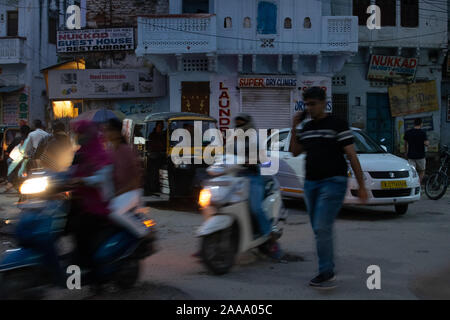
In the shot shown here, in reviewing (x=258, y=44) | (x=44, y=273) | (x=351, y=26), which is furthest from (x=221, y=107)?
(x=44, y=273)

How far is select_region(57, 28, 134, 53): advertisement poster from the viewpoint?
21.1 metres

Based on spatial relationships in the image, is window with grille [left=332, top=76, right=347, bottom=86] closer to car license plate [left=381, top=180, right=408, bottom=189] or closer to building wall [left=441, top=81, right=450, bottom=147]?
building wall [left=441, top=81, right=450, bottom=147]

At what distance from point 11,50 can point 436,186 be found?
21.1m

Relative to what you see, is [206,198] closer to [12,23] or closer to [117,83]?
[117,83]

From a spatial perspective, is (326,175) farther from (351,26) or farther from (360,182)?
(351,26)

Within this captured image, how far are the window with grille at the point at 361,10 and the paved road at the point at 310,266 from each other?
13.6 m

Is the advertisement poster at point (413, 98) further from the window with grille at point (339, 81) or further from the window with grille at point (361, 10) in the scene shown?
the window with grille at point (361, 10)

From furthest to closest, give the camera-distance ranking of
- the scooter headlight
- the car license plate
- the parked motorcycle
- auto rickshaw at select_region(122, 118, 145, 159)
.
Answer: auto rickshaw at select_region(122, 118, 145, 159), the car license plate, the scooter headlight, the parked motorcycle

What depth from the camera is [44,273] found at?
3893 mm

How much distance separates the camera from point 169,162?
9.98m

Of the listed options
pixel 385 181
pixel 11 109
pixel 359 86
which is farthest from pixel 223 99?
pixel 11 109

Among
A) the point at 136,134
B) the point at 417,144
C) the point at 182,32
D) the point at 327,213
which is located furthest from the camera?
the point at 182,32

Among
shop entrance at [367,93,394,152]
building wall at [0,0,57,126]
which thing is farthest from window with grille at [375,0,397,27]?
building wall at [0,0,57,126]

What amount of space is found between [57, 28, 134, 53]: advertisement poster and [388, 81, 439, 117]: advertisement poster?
1136 cm
